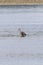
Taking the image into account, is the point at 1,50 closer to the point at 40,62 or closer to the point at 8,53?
the point at 8,53

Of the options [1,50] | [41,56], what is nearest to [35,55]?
[41,56]

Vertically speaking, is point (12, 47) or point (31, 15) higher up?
point (31, 15)

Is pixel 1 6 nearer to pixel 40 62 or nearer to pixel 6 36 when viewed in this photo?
pixel 6 36

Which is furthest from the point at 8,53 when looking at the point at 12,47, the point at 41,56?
the point at 41,56

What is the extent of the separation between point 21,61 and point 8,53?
2.5 inches

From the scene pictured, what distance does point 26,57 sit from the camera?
69cm

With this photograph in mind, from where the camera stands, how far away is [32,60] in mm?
692

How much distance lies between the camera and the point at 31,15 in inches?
25.6

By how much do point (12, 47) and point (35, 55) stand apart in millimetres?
95

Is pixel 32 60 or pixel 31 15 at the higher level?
pixel 31 15

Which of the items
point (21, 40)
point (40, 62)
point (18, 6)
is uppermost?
point (18, 6)

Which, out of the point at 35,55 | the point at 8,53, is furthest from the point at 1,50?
the point at 35,55

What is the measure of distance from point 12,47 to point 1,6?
16cm

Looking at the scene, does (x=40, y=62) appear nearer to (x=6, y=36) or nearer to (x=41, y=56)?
(x=41, y=56)
